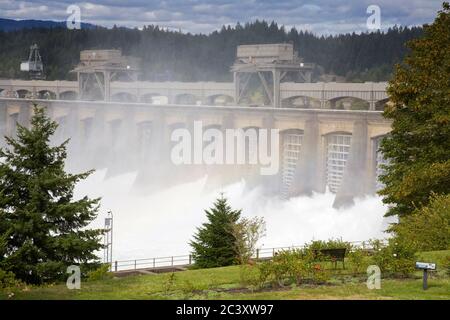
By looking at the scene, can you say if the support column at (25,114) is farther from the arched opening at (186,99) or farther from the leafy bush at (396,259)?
the leafy bush at (396,259)

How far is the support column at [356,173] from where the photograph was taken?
2057 inches

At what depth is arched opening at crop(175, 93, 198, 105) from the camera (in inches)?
3278

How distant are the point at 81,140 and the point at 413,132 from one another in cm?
6371

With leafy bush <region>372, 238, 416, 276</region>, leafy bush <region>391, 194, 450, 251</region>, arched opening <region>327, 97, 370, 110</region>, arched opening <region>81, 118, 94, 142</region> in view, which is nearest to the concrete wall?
arched opening <region>327, 97, 370, 110</region>

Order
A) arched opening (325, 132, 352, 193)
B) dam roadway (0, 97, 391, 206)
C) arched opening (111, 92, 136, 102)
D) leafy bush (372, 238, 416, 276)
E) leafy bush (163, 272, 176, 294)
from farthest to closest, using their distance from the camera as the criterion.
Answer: arched opening (111, 92, 136, 102) < arched opening (325, 132, 352, 193) < dam roadway (0, 97, 391, 206) < leafy bush (372, 238, 416, 276) < leafy bush (163, 272, 176, 294)

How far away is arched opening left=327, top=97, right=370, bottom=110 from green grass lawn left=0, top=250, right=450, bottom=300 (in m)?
44.8

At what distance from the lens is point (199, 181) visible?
7100cm

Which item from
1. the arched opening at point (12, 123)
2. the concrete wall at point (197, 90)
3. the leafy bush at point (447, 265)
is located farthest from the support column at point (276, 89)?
the leafy bush at point (447, 265)

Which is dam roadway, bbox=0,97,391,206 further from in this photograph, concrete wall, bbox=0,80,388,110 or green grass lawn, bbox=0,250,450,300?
green grass lawn, bbox=0,250,450,300

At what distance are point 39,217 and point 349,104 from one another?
158ft

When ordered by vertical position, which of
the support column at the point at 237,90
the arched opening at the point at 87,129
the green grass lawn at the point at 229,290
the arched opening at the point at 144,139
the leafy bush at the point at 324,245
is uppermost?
the support column at the point at 237,90

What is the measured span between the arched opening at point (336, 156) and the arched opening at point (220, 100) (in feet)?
76.6
